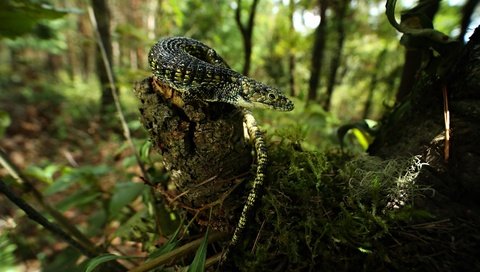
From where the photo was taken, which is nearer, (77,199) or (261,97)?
(261,97)

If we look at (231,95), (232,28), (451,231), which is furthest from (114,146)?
(451,231)

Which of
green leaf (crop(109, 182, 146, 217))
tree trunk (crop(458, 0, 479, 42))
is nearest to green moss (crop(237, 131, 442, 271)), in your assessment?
green leaf (crop(109, 182, 146, 217))

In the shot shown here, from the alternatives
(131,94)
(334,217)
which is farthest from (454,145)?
(131,94)

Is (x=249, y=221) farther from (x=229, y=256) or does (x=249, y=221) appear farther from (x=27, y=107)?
(x=27, y=107)

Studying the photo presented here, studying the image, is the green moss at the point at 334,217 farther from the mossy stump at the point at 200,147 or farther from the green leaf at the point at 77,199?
the green leaf at the point at 77,199

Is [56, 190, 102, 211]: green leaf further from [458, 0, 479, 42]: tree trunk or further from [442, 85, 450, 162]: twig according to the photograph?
[458, 0, 479, 42]: tree trunk

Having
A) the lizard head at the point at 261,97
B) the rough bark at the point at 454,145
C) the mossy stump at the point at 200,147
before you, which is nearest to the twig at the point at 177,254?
the mossy stump at the point at 200,147

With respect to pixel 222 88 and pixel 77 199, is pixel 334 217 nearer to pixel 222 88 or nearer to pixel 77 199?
pixel 222 88

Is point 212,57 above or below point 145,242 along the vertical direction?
above
